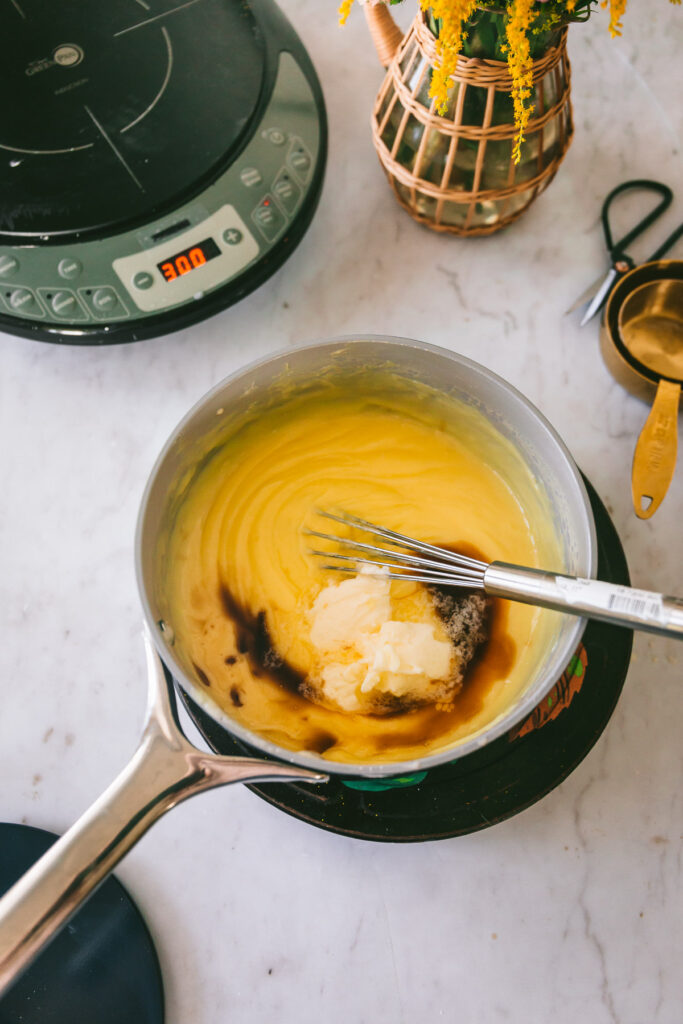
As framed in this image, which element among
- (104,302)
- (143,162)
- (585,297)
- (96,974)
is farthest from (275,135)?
(96,974)

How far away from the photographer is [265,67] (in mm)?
792

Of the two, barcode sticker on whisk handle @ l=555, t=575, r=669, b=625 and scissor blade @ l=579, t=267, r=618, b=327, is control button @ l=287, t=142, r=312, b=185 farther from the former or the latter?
barcode sticker on whisk handle @ l=555, t=575, r=669, b=625

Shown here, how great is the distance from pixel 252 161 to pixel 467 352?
32 cm

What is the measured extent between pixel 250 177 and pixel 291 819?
2.19 ft

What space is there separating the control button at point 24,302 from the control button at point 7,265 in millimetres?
18

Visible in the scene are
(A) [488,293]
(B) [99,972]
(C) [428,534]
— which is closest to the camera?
(B) [99,972]

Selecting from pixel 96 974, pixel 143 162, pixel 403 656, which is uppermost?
pixel 143 162

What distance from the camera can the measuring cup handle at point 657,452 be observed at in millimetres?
767

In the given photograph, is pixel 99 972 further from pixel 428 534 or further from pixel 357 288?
pixel 357 288

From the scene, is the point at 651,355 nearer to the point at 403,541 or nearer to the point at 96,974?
the point at 403,541

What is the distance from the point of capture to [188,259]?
0.78m

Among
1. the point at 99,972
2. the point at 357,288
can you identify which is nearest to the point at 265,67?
the point at 357,288

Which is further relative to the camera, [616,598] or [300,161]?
[300,161]

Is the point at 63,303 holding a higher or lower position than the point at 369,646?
higher
